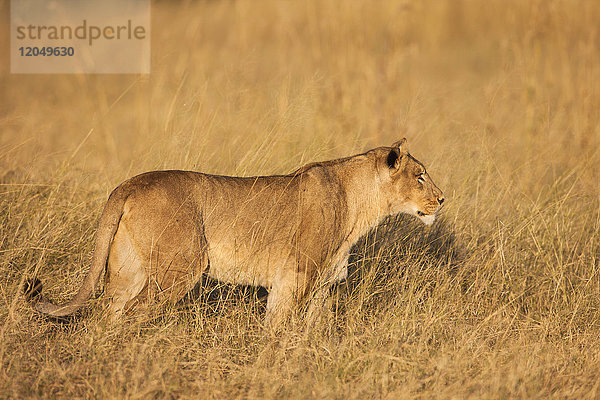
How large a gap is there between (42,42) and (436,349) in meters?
7.92

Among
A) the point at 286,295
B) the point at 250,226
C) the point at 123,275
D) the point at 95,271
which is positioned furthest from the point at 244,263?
the point at 95,271

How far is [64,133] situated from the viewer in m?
11.1

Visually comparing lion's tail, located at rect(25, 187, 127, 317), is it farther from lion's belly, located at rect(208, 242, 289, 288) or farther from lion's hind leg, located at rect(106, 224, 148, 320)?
lion's belly, located at rect(208, 242, 289, 288)

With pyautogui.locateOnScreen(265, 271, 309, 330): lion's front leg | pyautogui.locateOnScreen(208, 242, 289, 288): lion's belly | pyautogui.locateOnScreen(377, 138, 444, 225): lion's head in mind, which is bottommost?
pyautogui.locateOnScreen(265, 271, 309, 330): lion's front leg

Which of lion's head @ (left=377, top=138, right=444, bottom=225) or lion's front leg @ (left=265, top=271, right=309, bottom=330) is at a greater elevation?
lion's head @ (left=377, top=138, right=444, bottom=225)

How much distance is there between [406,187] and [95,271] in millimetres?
2501

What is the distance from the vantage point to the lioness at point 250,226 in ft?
14.4

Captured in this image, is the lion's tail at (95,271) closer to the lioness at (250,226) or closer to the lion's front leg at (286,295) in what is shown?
the lioness at (250,226)

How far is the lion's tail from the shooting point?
4.26 metres

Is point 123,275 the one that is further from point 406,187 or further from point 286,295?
point 406,187

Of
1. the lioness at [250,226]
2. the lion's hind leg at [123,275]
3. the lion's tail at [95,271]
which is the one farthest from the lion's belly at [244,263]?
the lion's tail at [95,271]

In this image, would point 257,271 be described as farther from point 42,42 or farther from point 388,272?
point 42,42

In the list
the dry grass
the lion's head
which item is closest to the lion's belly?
the dry grass

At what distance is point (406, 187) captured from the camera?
543 centimetres
